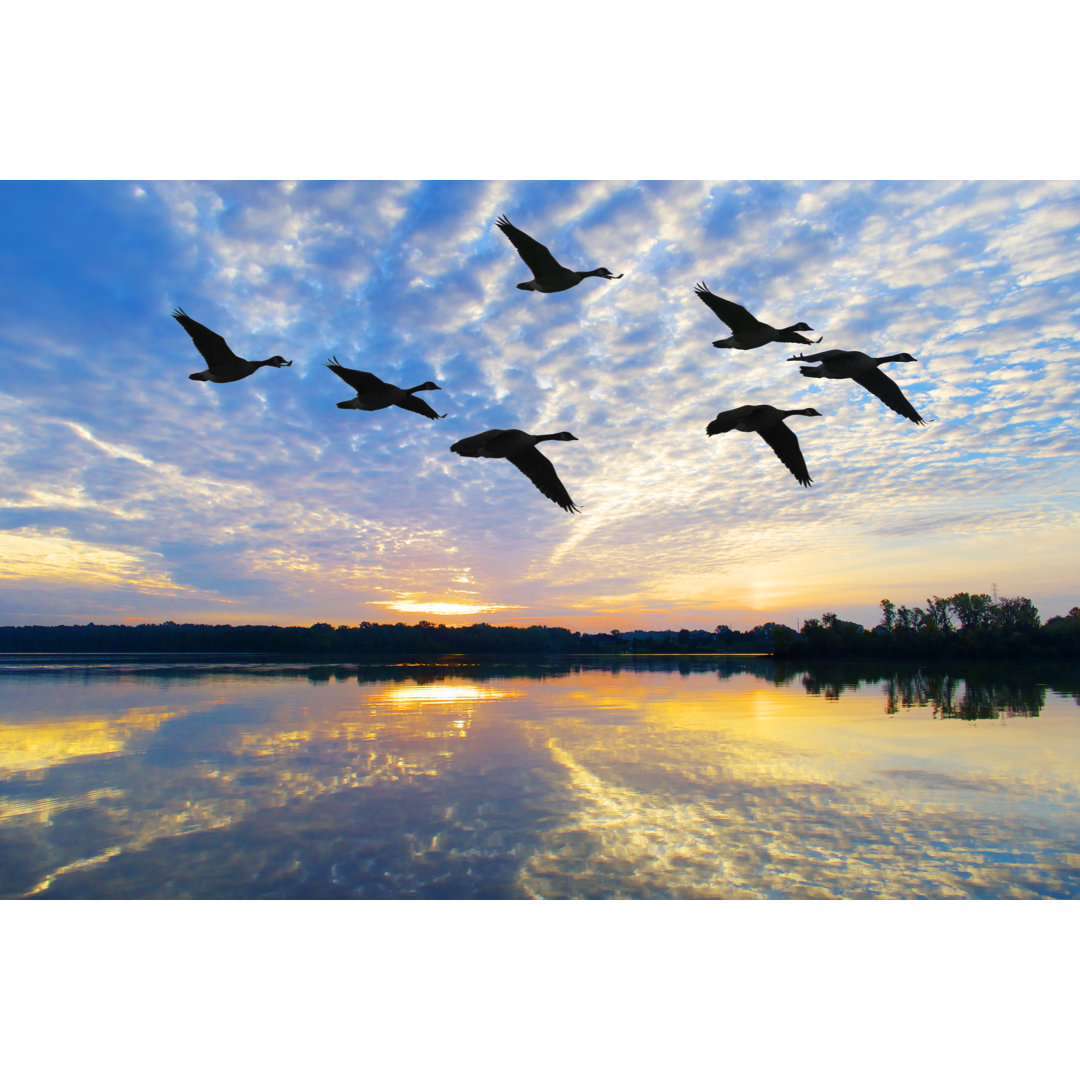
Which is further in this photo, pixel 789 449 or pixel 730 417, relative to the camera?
pixel 789 449

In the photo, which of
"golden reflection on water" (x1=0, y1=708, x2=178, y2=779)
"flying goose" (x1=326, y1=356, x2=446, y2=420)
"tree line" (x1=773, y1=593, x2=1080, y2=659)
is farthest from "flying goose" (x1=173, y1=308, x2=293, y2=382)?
"tree line" (x1=773, y1=593, x2=1080, y2=659)

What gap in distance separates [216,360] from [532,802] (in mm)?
9947

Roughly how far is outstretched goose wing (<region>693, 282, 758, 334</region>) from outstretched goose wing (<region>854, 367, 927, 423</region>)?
123 centimetres

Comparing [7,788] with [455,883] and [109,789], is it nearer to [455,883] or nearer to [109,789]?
[109,789]

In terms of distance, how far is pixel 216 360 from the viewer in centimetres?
776

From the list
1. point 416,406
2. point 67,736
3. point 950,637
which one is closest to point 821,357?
point 416,406

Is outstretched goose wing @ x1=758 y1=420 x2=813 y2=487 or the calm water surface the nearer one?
outstretched goose wing @ x1=758 y1=420 x2=813 y2=487

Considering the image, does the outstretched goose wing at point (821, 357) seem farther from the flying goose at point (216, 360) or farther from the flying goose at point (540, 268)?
the flying goose at point (216, 360)

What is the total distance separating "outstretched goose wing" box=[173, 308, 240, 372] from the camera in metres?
7.46

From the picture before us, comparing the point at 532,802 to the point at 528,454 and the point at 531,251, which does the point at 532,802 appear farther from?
the point at 531,251

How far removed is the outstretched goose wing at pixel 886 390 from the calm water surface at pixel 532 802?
670cm

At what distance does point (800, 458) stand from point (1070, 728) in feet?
68.7

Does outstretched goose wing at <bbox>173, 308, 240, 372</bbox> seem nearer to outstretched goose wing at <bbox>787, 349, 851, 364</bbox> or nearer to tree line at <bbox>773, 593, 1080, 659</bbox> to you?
outstretched goose wing at <bbox>787, 349, 851, 364</bbox>
